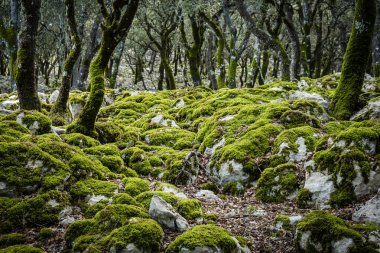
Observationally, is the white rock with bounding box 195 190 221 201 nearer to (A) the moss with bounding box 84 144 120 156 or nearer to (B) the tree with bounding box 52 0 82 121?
(A) the moss with bounding box 84 144 120 156

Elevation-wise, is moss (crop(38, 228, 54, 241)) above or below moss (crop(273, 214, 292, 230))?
above

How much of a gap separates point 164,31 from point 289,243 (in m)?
22.6

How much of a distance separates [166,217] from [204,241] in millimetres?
1188

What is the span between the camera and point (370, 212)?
6090mm

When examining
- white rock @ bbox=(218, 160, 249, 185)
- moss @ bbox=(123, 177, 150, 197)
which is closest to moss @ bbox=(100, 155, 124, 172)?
moss @ bbox=(123, 177, 150, 197)

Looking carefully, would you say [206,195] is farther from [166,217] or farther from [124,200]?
[124,200]

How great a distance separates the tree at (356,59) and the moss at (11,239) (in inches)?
406

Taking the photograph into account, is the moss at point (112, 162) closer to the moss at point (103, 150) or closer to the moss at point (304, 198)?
the moss at point (103, 150)

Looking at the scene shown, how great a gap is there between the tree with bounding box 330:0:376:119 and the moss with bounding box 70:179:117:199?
8.33 metres

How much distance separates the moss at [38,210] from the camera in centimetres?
614

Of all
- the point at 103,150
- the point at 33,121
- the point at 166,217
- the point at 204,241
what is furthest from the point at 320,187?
the point at 33,121

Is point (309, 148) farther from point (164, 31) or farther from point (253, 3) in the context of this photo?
point (164, 31)

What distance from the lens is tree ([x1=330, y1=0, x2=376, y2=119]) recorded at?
1035cm

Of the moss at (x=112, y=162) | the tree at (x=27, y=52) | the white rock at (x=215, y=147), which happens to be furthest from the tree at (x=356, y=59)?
the tree at (x=27, y=52)
